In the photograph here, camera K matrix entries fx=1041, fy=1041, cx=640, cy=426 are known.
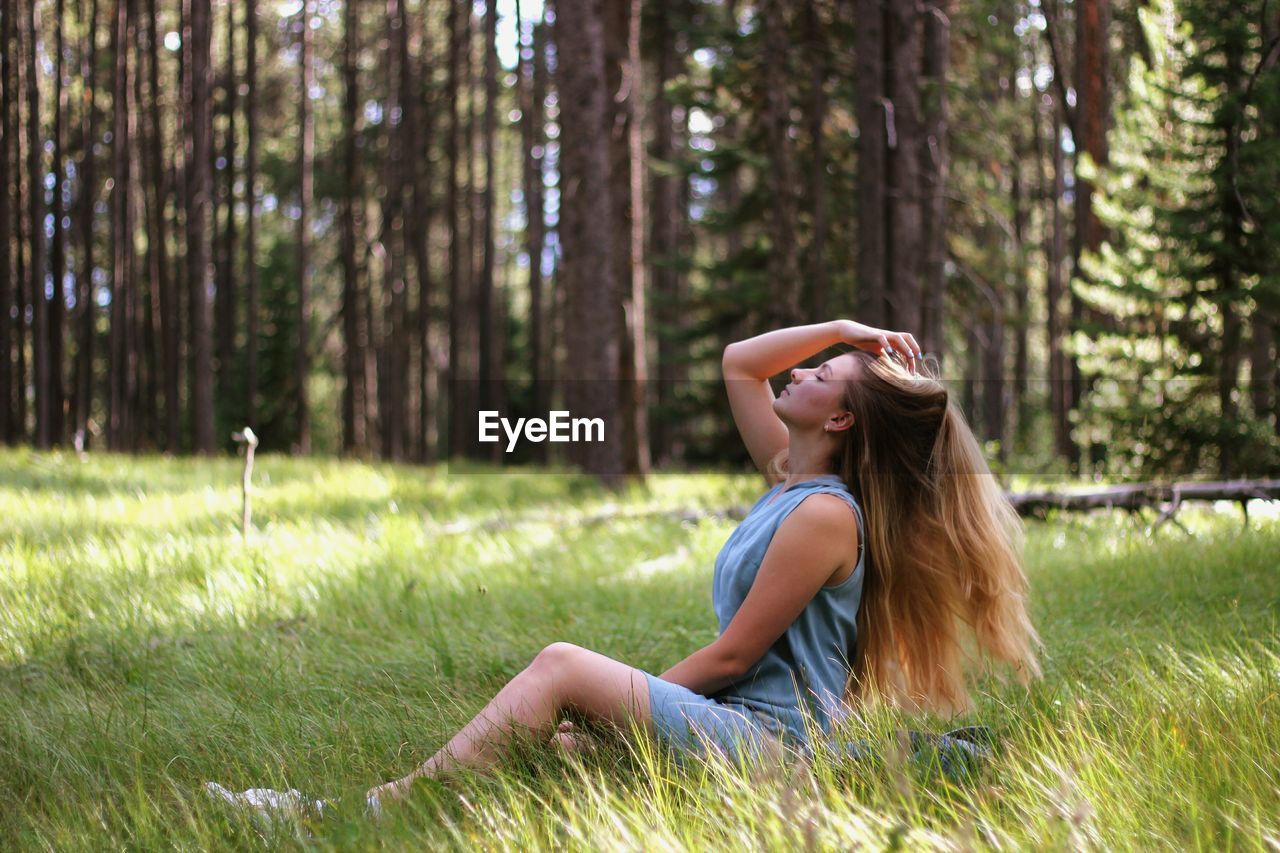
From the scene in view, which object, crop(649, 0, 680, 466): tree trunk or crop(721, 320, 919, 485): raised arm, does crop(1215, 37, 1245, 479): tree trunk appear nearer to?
crop(721, 320, 919, 485): raised arm

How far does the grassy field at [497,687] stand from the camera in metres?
2.47

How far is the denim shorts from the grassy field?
0.10 metres

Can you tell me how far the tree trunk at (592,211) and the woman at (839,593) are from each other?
25.1 feet

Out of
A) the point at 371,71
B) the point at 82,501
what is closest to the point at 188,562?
the point at 82,501

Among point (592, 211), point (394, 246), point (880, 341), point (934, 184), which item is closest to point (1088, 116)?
point (934, 184)

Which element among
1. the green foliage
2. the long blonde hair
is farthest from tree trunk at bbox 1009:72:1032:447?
the long blonde hair

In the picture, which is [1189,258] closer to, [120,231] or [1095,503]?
[1095,503]

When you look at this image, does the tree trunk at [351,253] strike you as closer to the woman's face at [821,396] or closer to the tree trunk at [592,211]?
the tree trunk at [592,211]

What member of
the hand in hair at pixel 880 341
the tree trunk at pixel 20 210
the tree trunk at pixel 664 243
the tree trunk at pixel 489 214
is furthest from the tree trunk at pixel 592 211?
the tree trunk at pixel 20 210

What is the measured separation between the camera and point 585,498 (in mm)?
10898

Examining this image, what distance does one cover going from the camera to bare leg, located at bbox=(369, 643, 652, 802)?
9.82 feet

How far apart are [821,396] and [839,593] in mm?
623

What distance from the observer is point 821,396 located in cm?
333

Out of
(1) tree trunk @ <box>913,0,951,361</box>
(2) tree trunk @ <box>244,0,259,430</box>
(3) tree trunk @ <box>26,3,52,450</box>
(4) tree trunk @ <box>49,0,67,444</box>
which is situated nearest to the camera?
(1) tree trunk @ <box>913,0,951,361</box>
